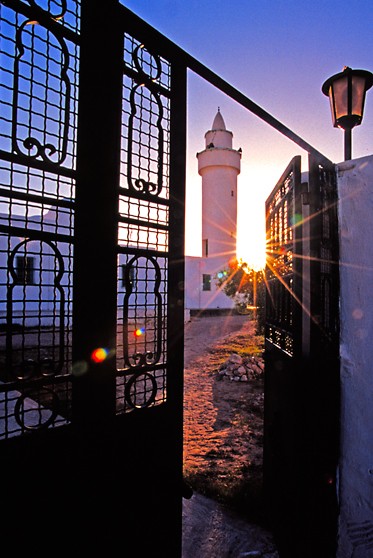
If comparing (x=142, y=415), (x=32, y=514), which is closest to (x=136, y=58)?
(x=142, y=415)

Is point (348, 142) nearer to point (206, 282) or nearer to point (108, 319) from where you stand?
point (108, 319)

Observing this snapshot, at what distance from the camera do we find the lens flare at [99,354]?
5.83ft

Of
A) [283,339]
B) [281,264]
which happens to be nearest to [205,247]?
[281,264]

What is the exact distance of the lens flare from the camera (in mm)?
1777

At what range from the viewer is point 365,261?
2338 millimetres

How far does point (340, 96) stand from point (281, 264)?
4.79ft

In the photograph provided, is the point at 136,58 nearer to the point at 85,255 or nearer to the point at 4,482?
the point at 85,255

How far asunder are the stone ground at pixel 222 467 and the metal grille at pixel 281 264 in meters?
1.64

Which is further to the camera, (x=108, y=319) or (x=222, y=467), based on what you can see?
(x=222, y=467)

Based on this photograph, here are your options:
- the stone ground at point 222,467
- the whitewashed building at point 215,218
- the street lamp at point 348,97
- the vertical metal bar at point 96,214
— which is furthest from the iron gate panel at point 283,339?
the whitewashed building at point 215,218

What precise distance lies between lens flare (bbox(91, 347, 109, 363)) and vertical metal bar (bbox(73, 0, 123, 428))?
2 cm

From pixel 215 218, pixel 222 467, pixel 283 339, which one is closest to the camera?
pixel 283 339

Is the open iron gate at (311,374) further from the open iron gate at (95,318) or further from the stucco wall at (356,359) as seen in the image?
the open iron gate at (95,318)

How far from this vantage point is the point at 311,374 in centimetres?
236
